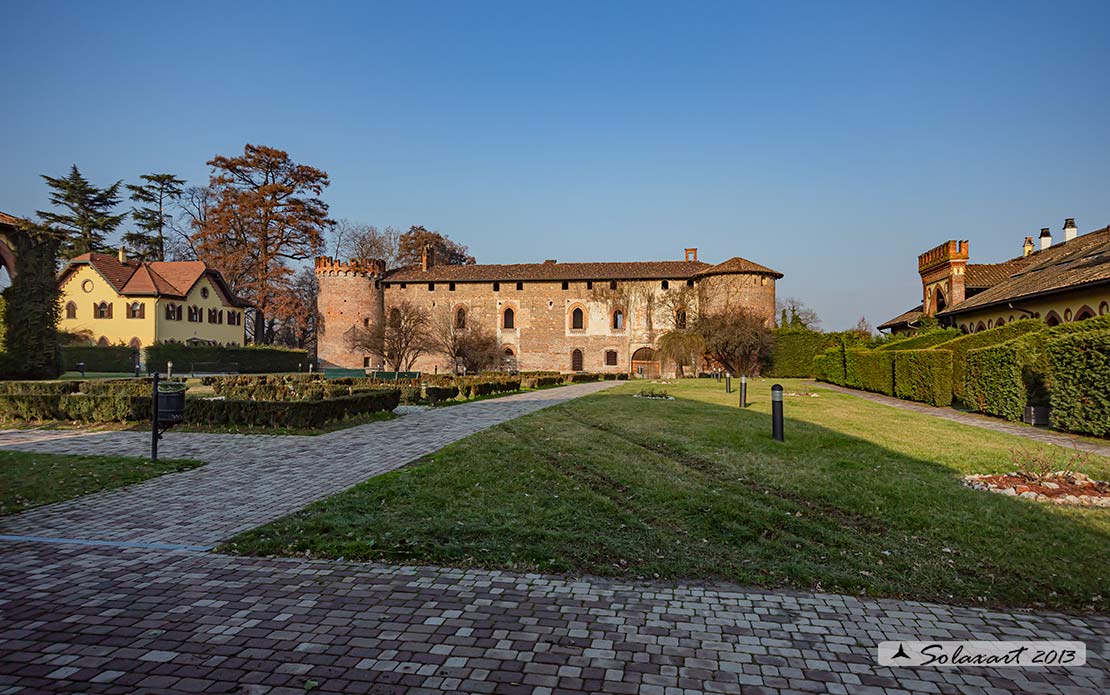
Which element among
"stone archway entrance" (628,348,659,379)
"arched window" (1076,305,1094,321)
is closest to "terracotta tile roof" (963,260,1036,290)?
"arched window" (1076,305,1094,321)

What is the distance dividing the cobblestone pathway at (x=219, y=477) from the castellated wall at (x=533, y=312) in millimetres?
32149

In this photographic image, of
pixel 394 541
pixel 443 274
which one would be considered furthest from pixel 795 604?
pixel 443 274

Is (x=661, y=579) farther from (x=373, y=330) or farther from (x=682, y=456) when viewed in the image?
(x=373, y=330)

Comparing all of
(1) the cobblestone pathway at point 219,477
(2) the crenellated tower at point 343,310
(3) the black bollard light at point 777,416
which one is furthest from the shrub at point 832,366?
(2) the crenellated tower at point 343,310

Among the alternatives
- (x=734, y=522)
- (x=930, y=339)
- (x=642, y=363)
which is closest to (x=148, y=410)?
(x=734, y=522)

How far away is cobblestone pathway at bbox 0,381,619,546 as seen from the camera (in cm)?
517

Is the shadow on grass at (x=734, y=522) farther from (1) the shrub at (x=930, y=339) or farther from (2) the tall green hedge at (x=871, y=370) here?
(1) the shrub at (x=930, y=339)

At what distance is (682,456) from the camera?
816 centimetres

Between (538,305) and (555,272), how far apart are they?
2.89m

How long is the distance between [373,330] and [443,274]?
8912 mm

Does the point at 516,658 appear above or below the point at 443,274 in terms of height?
below

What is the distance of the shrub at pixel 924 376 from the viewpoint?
54.3ft

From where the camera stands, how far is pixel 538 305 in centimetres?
4538

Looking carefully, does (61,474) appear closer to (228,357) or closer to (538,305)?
(228,357)
